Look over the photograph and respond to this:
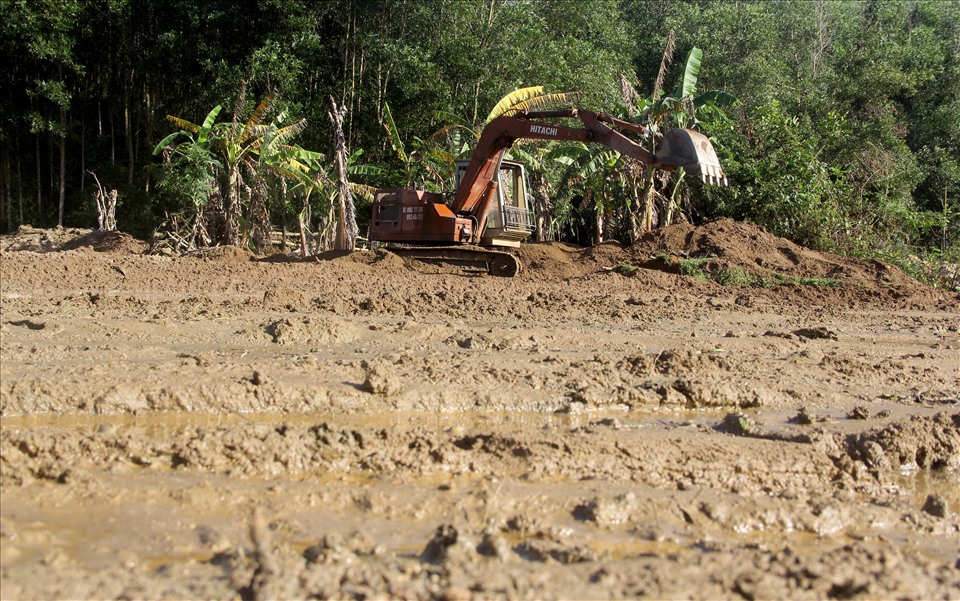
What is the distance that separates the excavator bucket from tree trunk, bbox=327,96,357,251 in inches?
292

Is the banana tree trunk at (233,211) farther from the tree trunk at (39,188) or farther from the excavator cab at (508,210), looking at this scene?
the tree trunk at (39,188)

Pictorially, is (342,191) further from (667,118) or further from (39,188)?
(39,188)

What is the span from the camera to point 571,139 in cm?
1329

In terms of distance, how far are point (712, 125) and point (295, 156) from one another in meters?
10.1

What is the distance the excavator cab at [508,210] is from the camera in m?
14.9

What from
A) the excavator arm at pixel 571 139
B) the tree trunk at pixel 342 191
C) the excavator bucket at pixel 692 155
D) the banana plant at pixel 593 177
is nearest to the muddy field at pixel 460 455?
the excavator bucket at pixel 692 155

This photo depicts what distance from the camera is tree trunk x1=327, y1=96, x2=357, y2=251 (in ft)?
52.4

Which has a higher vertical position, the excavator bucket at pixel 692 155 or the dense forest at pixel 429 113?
the dense forest at pixel 429 113

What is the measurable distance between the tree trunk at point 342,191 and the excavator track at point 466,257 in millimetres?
1778

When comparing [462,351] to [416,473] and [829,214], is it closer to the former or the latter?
[416,473]

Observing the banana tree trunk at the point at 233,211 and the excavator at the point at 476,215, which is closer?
the excavator at the point at 476,215

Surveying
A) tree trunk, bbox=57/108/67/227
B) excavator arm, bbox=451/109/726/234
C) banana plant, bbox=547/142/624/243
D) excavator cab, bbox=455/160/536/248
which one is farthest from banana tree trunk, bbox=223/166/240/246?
tree trunk, bbox=57/108/67/227

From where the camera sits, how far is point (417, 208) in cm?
1480

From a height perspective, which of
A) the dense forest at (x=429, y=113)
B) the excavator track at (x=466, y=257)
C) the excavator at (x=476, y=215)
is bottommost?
the excavator track at (x=466, y=257)
